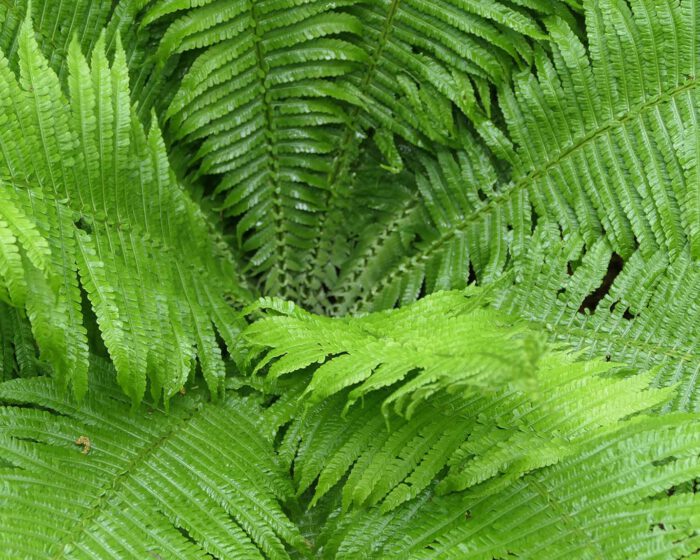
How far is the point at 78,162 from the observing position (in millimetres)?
1595

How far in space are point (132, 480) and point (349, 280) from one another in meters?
1.06

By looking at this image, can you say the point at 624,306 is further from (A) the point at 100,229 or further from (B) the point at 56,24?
(B) the point at 56,24

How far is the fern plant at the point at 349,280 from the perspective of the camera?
1.32m

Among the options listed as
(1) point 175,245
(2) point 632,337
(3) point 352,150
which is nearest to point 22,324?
(1) point 175,245

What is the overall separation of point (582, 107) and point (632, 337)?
2.09ft

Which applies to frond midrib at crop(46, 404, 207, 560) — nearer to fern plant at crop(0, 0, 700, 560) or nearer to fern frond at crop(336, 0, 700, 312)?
fern plant at crop(0, 0, 700, 560)

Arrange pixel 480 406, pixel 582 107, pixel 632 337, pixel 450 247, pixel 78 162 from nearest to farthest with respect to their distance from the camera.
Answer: pixel 480 406
pixel 78 162
pixel 632 337
pixel 582 107
pixel 450 247

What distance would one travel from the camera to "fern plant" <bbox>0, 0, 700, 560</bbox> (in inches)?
52.1

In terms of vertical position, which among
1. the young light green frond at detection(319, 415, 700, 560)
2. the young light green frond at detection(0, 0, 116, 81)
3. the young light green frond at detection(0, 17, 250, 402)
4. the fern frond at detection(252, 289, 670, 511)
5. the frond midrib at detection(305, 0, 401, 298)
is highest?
the young light green frond at detection(0, 0, 116, 81)

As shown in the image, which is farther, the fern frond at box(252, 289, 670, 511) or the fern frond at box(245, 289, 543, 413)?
the fern frond at box(252, 289, 670, 511)

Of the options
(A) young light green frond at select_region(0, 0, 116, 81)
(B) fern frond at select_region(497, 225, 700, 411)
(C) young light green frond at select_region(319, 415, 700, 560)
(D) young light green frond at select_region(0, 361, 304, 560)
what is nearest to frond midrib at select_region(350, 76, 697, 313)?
(B) fern frond at select_region(497, 225, 700, 411)

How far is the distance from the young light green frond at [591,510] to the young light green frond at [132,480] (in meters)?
0.31

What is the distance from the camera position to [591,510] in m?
1.26

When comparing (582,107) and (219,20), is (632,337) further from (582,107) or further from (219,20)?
(219,20)
